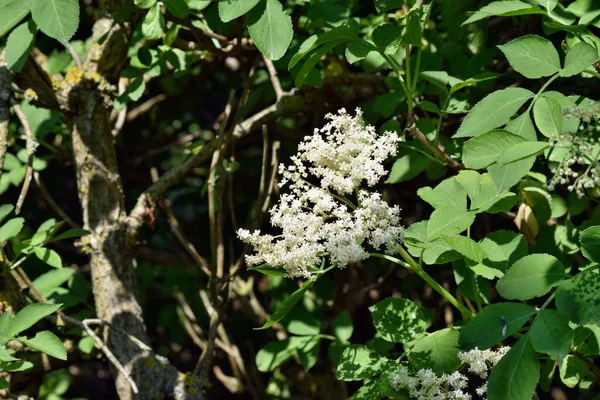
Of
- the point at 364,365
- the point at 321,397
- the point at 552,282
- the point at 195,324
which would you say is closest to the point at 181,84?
the point at 195,324

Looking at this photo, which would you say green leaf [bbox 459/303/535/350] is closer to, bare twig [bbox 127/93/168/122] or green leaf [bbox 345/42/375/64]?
green leaf [bbox 345/42/375/64]

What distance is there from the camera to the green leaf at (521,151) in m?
1.03

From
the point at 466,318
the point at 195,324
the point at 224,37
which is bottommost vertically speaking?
the point at 195,324

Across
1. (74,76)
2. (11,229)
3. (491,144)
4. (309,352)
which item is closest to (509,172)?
(491,144)

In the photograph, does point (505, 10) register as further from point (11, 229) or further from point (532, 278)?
point (11, 229)

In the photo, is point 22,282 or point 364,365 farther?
point 22,282

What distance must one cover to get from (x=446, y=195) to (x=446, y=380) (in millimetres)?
315

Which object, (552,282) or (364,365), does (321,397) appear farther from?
(552,282)

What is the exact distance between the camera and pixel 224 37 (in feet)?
5.78

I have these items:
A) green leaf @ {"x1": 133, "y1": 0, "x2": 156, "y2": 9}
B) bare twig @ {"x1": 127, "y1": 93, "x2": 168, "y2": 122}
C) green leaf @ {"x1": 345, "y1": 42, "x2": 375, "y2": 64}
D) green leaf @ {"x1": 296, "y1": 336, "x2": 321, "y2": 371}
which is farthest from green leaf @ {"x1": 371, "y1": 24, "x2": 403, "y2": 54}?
bare twig @ {"x1": 127, "y1": 93, "x2": 168, "y2": 122}

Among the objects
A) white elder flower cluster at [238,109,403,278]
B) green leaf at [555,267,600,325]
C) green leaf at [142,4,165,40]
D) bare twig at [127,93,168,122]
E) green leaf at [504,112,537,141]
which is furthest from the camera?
bare twig at [127,93,168,122]

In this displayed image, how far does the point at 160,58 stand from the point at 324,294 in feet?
2.59

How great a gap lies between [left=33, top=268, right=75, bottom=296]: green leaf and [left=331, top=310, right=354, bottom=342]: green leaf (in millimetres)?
635

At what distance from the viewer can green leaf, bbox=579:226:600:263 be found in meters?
1.04
